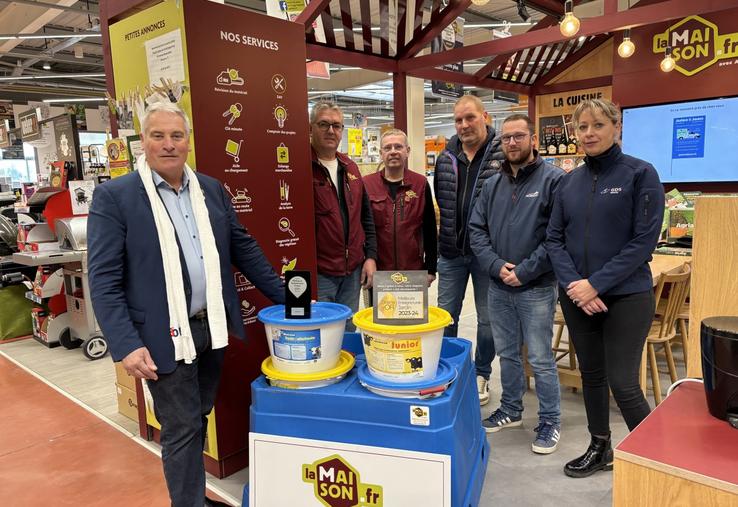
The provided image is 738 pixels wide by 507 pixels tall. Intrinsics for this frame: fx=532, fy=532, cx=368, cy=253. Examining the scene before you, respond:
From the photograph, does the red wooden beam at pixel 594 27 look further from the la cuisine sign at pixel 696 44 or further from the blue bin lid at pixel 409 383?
the blue bin lid at pixel 409 383

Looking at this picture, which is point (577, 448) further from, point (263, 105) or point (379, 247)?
point (263, 105)

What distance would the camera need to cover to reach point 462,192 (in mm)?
3105

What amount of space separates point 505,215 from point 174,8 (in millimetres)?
1828

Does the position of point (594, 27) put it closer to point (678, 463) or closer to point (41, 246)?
point (678, 463)

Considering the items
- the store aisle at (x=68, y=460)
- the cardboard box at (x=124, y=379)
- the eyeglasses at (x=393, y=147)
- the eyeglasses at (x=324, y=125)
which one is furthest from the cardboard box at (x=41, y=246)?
the eyeglasses at (x=393, y=147)

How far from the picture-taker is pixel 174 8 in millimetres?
2334

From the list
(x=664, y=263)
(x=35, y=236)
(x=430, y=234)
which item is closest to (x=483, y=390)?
(x=430, y=234)

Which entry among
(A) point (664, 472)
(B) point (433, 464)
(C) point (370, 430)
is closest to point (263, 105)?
(C) point (370, 430)

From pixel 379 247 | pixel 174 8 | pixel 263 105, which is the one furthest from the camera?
pixel 379 247

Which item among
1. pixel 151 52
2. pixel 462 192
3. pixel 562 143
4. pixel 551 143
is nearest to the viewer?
pixel 151 52

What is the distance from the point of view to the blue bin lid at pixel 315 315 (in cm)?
190

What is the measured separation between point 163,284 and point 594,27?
→ 492cm

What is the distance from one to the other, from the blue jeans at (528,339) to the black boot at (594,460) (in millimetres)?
284

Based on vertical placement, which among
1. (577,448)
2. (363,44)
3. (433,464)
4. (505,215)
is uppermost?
(363,44)
